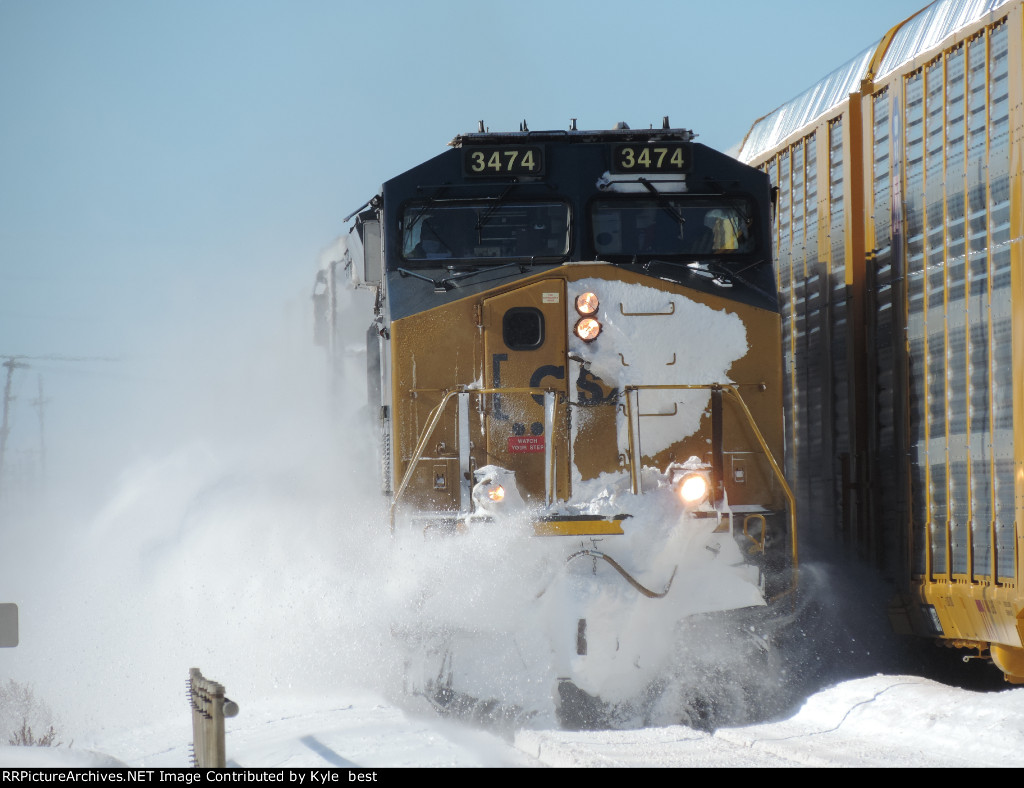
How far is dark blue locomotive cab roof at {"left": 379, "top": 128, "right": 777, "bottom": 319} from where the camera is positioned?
7977mm

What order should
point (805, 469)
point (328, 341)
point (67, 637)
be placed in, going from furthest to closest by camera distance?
point (67, 637), point (328, 341), point (805, 469)

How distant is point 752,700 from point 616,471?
1.64 metres

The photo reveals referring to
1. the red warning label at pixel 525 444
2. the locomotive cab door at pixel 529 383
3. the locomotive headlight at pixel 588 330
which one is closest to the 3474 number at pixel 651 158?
the locomotive cab door at pixel 529 383

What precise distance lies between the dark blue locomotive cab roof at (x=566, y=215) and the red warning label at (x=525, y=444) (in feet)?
3.47

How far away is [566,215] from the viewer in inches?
317

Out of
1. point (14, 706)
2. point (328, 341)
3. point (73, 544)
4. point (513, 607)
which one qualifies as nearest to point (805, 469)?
point (513, 607)

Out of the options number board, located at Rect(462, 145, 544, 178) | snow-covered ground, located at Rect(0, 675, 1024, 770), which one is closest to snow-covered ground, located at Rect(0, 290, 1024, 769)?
snow-covered ground, located at Rect(0, 675, 1024, 770)

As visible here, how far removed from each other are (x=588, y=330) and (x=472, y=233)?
104 centimetres

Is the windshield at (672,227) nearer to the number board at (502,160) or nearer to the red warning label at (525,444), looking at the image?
the number board at (502,160)

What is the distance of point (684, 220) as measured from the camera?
8094 millimetres

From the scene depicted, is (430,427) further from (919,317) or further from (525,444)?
(919,317)

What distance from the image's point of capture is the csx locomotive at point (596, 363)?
23.9 feet

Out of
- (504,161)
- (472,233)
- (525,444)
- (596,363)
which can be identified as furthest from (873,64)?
(525,444)
